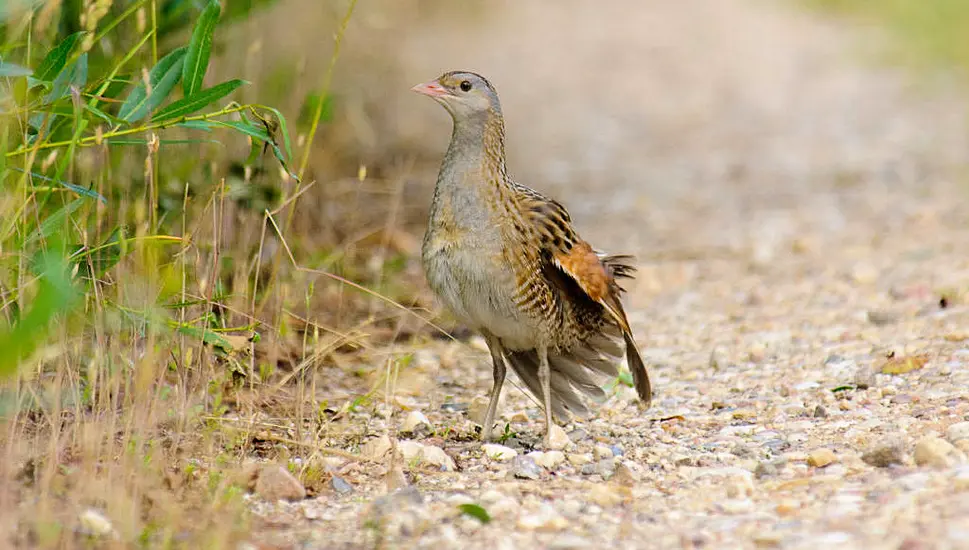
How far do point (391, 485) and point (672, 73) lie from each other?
11287 millimetres

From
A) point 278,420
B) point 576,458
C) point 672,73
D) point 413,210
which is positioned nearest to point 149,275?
point 278,420

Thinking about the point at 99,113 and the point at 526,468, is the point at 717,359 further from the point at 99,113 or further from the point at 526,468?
the point at 99,113

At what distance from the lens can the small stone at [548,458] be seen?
4.44 metres

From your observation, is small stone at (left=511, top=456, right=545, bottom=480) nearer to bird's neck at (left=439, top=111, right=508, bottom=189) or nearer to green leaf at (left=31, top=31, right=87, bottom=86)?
bird's neck at (left=439, top=111, right=508, bottom=189)

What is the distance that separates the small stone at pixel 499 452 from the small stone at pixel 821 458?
103 centimetres

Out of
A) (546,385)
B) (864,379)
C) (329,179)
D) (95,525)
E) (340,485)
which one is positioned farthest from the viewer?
(329,179)

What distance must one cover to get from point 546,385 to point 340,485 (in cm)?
105

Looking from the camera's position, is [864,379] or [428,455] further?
[864,379]

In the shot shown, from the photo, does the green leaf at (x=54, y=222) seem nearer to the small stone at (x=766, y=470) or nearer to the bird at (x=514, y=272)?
the bird at (x=514, y=272)

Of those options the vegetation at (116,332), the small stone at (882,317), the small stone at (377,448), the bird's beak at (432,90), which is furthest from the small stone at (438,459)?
the small stone at (882,317)

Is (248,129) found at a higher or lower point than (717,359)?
higher

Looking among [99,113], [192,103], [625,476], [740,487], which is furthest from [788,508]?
[99,113]

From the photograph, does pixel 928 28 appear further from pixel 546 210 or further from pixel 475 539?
pixel 475 539

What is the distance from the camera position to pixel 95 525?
3.40 metres
